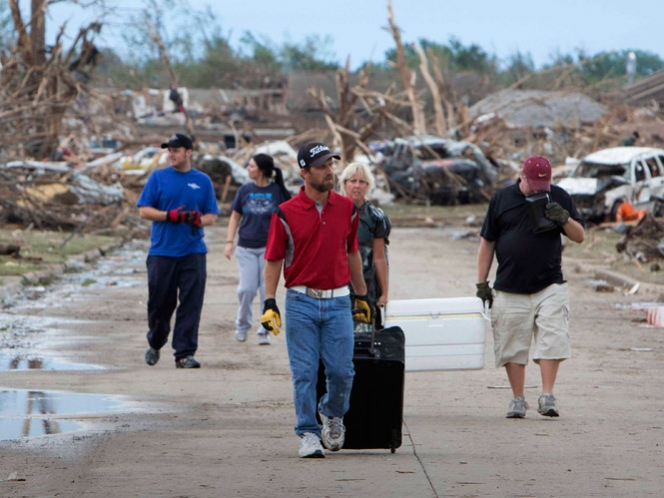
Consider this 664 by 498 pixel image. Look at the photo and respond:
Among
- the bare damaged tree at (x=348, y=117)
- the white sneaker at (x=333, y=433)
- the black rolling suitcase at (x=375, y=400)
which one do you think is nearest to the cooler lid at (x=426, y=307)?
the black rolling suitcase at (x=375, y=400)

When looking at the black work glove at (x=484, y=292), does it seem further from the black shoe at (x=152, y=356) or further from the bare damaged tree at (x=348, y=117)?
the bare damaged tree at (x=348, y=117)

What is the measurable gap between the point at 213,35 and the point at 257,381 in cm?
10591

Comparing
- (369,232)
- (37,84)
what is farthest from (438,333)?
(37,84)

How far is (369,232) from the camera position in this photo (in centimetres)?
822

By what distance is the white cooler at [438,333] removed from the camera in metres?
7.85

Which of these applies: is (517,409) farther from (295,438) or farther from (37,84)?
(37,84)

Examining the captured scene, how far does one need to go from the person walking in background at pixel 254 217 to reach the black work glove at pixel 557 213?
4467 millimetres

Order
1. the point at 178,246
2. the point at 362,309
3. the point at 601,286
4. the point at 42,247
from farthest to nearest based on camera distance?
the point at 42,247, the point at 601,286, the point at 178,246, the point at 362,309

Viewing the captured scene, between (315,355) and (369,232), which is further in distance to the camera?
(369,232)

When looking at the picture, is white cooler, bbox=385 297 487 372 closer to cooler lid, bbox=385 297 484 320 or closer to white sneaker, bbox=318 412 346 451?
cooler lid, bbox=385 297 484 320

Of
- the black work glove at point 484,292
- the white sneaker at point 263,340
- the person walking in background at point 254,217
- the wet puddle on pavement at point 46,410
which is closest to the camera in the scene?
the wet puddle on pavement at point 46,410

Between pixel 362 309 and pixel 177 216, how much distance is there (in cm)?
341

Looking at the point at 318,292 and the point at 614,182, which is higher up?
the point at 614,182

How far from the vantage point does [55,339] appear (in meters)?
12.3
